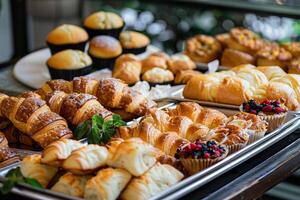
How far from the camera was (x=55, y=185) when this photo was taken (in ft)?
5.26

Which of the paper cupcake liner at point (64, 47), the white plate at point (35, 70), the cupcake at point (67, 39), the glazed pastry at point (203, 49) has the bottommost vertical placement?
the white plate at point (35, 70)

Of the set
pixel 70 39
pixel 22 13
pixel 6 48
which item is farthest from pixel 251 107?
pixel 6 48

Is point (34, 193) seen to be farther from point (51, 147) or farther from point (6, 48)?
point (6, 48)

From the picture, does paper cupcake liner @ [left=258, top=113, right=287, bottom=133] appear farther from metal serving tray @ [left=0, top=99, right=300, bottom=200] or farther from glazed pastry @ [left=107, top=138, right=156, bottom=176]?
glazed pastry @ [left=107, top=138, right=156, bottom=176]

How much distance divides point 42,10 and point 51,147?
408 cm

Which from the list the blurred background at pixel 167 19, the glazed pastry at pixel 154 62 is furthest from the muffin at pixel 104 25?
the blurred background at pixel 167 19

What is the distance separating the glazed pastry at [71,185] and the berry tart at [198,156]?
0.26m

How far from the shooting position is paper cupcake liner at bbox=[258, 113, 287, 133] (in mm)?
2045

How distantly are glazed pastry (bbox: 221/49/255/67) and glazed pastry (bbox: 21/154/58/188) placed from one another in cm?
153

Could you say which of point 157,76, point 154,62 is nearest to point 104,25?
point 154,62

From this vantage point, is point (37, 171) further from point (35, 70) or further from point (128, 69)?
point (35, 70)

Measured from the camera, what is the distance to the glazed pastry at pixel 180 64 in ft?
9.23

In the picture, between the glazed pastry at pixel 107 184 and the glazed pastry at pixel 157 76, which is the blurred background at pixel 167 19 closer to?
the glazed pastry at pixel 157 76

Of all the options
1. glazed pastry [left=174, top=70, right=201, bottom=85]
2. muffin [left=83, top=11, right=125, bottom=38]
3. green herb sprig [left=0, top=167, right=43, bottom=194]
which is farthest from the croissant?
muffin [left=83, top=11, right=125, bottom=38]
